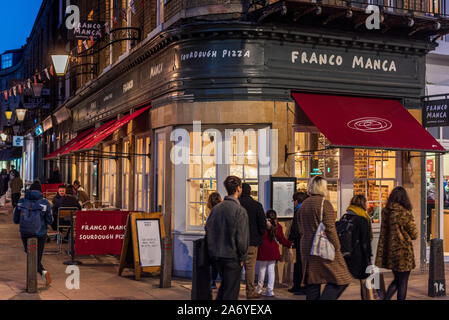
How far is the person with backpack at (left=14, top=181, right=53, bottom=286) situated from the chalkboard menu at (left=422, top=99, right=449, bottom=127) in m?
8.02

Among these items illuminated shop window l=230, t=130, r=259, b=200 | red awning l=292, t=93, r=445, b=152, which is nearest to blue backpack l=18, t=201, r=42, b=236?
illuminated shop window l=230, t=130, r=259, b=200

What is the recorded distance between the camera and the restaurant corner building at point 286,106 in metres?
11.5

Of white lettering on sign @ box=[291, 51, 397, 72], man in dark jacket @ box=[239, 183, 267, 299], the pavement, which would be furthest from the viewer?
white lettering on sign @ box=[291, 51, 397, 72]

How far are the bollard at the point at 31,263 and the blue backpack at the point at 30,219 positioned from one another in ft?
2.02

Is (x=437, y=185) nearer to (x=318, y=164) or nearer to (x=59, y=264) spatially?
(x=318, y=164)

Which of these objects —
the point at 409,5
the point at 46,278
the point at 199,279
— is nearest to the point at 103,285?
the point at 46,278

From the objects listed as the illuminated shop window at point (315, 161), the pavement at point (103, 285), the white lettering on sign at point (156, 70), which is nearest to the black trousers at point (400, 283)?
the pavement at point (103, 285)

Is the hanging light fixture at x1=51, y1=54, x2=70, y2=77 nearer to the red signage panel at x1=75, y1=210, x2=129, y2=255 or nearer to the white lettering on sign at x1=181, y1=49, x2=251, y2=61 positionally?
the red signage panel at x1=75, y1=210, x2=129, y2=255

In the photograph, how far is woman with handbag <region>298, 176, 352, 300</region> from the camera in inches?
285

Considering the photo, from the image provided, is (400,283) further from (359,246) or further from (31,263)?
(31,263)

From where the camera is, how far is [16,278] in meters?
11.3

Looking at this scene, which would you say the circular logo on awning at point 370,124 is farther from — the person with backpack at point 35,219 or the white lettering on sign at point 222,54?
the person with backpack at point 35,219

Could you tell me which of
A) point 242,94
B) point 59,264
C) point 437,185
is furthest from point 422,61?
point 59,264

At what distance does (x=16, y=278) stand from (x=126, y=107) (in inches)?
245
